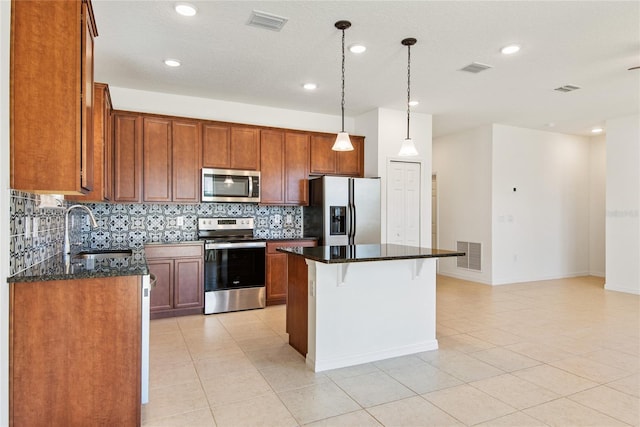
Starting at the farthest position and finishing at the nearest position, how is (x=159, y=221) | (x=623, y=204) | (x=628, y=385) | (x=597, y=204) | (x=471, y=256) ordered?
Result: (x=597, y=204) → (x=471, y=256) → (x=623, y=204) → (x=159, y=221) → (x=628, y=385)

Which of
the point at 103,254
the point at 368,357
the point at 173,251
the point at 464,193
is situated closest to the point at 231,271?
the point at 173,251

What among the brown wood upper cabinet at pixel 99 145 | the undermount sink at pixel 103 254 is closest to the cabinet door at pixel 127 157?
the brown wood upper cabinet at pixel 99 145

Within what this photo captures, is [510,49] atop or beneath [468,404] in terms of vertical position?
atop

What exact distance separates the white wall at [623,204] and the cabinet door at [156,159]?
688 cm

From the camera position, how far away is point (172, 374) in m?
2.91

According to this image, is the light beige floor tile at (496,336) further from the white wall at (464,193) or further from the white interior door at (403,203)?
the white wall at (464,193)

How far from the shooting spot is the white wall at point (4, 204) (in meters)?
1.81

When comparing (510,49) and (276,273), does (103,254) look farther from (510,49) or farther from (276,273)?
(510,49)

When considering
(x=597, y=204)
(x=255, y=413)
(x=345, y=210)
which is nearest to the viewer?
(x=255, y=413)

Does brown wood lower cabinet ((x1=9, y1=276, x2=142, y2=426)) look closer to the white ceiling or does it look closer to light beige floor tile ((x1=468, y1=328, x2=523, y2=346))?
the white ceiling

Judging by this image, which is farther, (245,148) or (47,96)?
(245,148)

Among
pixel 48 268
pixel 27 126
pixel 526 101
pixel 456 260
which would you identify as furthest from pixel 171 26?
pixel 456 260

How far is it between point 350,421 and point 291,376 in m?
0.74

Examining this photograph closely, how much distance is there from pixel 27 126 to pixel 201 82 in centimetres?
280
